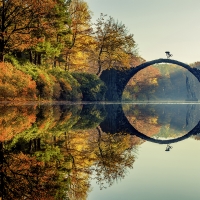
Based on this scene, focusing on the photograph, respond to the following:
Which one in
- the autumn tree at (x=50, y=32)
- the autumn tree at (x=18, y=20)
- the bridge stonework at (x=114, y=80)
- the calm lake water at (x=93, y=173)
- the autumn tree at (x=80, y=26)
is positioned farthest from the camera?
the bridge stonework at (x=114, y=80)

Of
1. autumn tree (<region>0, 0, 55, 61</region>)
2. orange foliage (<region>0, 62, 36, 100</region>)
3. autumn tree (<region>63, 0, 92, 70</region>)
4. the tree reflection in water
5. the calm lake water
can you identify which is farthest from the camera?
autumn tree (<region>63, 0, 92, 70</region>)

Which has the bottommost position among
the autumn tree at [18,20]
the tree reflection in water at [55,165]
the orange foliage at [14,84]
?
the tree reflection in water at [55,165]

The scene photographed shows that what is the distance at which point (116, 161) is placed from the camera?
3.91 m

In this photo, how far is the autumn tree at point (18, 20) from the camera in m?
19.4

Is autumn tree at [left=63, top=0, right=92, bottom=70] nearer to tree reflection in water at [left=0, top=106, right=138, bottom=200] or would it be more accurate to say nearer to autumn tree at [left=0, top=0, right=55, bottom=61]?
autumn tree at [left=0, top=0, right=55, bottom=61]

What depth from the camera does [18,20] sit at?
19875 millimetres

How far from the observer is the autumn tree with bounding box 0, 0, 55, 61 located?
1938 centimetres

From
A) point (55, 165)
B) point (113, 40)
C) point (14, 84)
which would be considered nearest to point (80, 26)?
point (113, 40)

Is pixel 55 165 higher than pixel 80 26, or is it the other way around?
pixel 80 26

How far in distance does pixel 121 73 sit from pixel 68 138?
1417 inches

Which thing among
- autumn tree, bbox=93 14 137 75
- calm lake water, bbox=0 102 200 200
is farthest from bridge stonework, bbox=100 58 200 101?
calm lake water, bbox=0 102 200 200

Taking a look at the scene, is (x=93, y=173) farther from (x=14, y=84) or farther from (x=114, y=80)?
(x=114, y=80)

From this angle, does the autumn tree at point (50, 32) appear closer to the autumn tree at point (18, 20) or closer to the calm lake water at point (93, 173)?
the autumn tree at point (18, 20)

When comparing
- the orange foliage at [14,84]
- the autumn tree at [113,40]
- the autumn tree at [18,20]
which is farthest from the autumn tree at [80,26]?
the orange foliage at [14,84]
